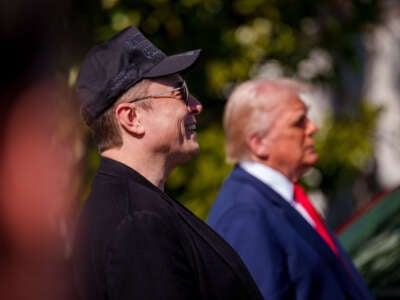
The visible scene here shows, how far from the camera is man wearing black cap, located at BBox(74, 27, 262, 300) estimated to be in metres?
1.98

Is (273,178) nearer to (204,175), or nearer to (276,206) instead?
(276,206)

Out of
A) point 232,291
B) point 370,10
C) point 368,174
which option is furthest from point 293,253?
point 368,174

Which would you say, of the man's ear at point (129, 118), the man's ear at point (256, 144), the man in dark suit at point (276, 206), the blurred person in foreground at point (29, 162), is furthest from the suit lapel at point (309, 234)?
the blurred person in foreground at point (29, 162)

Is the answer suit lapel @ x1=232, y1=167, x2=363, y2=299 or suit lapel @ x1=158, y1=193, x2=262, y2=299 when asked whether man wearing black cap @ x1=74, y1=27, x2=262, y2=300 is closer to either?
suit lapel @ x1=158, y1=193, x2=262, y2=299

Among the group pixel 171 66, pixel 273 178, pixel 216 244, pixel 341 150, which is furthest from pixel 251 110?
pixel 341 150

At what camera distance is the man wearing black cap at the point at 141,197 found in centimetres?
198

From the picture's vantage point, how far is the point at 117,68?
2264mm

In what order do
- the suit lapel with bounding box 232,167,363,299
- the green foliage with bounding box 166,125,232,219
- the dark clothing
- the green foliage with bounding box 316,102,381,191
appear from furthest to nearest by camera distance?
the green foliage with bounding box 316,102,381,191
the green foliage with bounding box 166,125,232,219
the suit lapel with bounding box 232,167,363,299
the dark clothing

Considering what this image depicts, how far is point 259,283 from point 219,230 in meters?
0.27

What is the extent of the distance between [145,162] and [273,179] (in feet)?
3.77

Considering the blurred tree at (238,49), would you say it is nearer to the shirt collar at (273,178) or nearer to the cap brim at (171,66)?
the shirt collar at (273,178)

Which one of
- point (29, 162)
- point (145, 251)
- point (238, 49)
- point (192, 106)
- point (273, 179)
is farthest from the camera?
point (238, 49)

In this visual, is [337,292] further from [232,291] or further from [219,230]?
[232,291]

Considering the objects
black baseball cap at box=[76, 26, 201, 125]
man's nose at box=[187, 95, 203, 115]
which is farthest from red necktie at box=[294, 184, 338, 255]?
black baseball cap at box=[76, 26, 201, 125]
